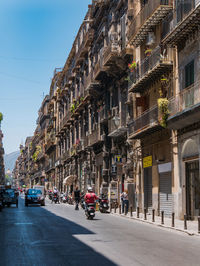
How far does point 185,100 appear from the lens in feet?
64.3

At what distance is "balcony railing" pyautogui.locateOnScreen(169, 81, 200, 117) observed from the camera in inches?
727

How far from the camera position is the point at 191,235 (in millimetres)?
14570

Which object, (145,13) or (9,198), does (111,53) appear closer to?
(145,13)

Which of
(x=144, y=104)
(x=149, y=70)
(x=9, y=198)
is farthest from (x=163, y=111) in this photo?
(x=9, y=198)

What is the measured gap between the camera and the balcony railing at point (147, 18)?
22969 mm

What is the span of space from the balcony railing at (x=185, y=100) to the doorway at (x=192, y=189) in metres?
2.50

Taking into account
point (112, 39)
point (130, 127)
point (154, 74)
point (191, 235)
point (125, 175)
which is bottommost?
point (191, 235)

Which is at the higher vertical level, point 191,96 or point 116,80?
point 116,80

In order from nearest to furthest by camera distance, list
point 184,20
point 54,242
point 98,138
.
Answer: point 54,242
point 184,20
point 98,138

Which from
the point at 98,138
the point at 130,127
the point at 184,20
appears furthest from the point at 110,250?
the point at 98,138

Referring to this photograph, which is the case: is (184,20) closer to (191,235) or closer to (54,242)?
(191,235)

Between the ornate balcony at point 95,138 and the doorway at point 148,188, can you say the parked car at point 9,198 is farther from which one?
the doorway at point 148,188

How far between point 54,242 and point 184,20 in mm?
11205

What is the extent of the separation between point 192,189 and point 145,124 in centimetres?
542
